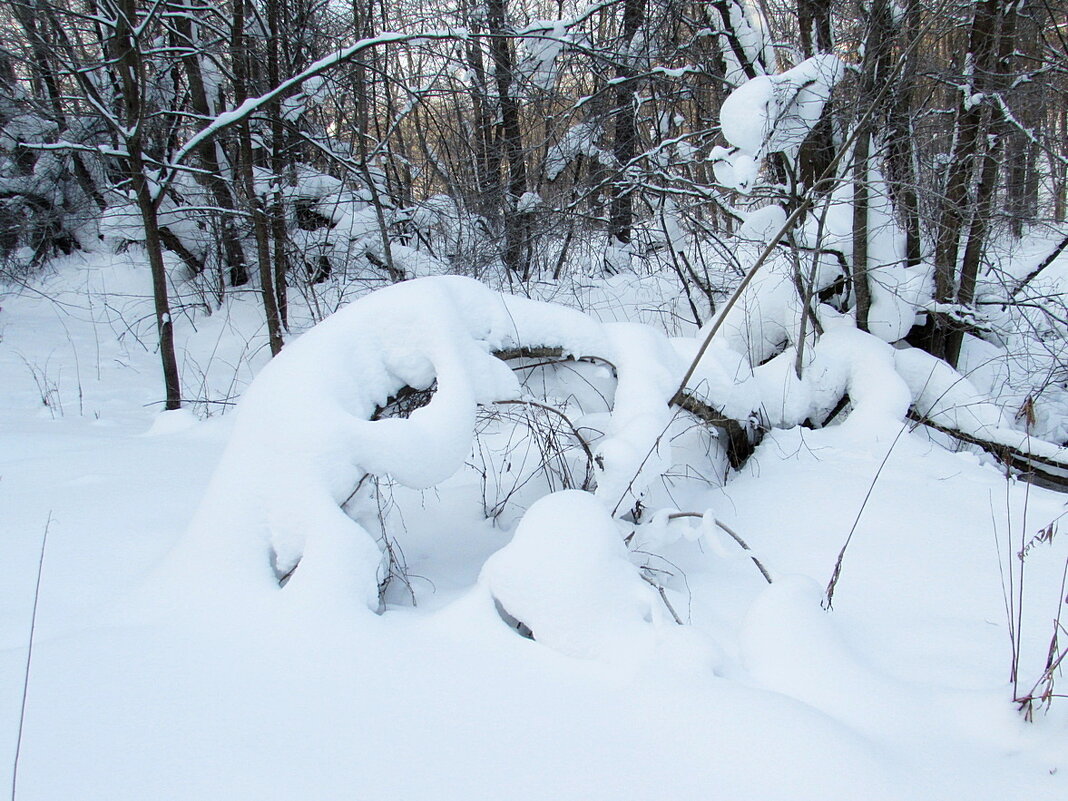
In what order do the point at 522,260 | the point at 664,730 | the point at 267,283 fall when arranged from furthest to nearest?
the point at 522,260 → the point at 267,283 → the point at 664,730

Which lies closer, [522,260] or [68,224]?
[522,260]

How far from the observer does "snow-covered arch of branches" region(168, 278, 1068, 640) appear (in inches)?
68.8

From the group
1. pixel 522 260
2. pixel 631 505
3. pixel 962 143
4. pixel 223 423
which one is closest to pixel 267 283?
pixel 223 423

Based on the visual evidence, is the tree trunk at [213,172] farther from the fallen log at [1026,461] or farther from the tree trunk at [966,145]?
the fallen log at [1026,461]

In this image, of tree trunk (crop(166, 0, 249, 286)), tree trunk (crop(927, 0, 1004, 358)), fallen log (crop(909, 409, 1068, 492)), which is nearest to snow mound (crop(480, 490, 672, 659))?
fallen log (crop(909, 409, 1068, 492))

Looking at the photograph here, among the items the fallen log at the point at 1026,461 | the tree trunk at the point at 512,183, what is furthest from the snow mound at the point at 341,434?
the tree trunk at the point at 512,183

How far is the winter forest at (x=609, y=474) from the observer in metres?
1.30

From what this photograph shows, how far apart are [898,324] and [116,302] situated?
767 cm

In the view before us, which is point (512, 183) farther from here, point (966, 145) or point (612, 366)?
point (612, 366)

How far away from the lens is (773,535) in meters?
2.66

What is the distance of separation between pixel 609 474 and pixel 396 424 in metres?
0.83

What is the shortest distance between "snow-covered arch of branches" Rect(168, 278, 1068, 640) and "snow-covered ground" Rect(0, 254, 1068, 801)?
0.12ft

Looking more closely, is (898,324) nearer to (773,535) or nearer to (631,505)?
(773,535)

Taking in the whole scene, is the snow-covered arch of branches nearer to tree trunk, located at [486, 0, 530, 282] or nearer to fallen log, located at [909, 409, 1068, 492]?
fallen log, located at [909, 409, 1068, 492]
